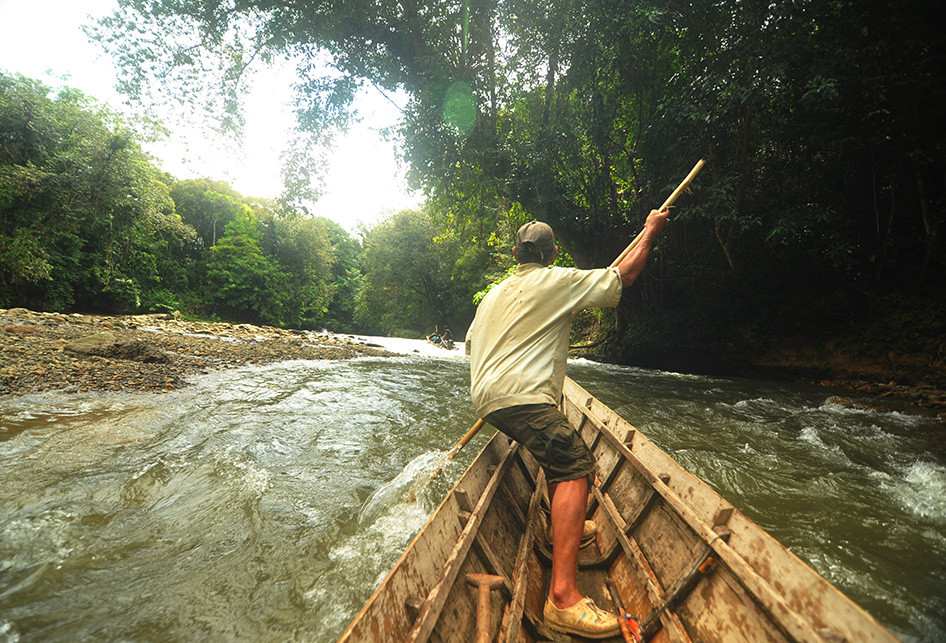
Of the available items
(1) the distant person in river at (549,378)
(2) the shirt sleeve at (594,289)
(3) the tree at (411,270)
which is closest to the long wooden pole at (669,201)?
(1) the distant person in river at (549,378)

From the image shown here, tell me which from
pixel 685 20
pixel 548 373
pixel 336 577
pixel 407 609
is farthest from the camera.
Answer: pixel 685 20

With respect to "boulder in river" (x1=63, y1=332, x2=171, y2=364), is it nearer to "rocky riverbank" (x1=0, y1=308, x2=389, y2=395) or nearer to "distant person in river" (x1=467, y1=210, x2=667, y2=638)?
"rocky riverbank" (x1=0, y1=308, x2=389, y2=395)

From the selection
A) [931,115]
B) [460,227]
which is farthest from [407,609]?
[460,227]

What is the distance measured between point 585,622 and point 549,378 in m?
1.22

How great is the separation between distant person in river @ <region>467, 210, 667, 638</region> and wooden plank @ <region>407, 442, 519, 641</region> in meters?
0.44

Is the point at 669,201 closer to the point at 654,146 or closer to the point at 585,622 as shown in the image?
the point at 585,622

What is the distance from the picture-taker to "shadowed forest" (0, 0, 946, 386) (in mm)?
6938

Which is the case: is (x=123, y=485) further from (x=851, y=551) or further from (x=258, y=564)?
(x=851, y=551)

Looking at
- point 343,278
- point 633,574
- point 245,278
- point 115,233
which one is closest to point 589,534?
point 633,574

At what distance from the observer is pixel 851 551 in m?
2.48

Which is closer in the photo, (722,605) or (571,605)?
(722,605)

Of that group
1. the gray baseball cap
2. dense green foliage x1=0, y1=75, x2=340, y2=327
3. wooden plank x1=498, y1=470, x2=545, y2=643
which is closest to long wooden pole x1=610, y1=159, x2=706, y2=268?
the gray baseball cap

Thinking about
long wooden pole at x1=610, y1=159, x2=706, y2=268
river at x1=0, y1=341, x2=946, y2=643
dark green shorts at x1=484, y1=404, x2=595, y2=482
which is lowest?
river at x1=0, y1=341, x2=946, y2=643

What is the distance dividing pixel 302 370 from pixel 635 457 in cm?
951
